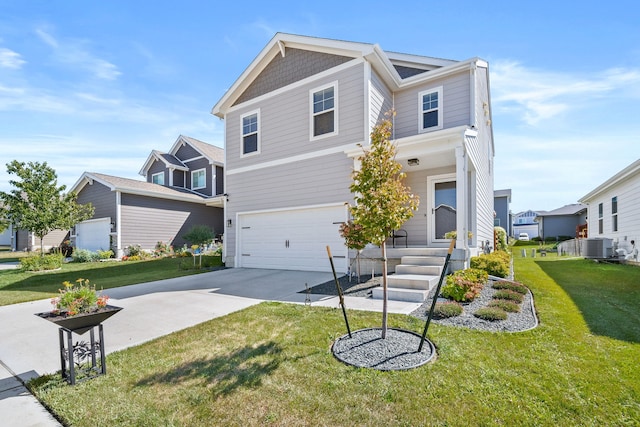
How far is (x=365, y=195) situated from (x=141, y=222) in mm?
16590

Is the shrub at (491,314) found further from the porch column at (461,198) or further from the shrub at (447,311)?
the porch column at (461,198)

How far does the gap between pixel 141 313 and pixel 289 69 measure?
9057 mm

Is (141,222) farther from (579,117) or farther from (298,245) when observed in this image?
(579,117)

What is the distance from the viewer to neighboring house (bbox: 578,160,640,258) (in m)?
10.7

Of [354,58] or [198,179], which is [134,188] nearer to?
[198,179]

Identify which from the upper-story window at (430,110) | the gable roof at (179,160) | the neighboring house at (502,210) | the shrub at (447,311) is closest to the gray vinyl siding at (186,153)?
the gable roof at (179,160)

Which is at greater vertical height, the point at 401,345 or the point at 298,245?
the point at 298,245

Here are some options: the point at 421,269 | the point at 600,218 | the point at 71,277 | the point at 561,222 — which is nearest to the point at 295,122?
the point at 421,269

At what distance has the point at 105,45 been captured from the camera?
329 inches

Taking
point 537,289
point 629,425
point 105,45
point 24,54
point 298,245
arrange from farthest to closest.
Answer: point 298,245 < point 105,45 < point 24,54 < point 537,289 < point 629,425

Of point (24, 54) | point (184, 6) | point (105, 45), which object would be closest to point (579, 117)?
point (184, 6)

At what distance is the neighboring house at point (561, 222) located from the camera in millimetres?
28656

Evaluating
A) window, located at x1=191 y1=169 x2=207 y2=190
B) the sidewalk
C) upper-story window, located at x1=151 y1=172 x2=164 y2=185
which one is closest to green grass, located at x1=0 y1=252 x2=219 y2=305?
the sidewalk

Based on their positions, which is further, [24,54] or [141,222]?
[141,222]
